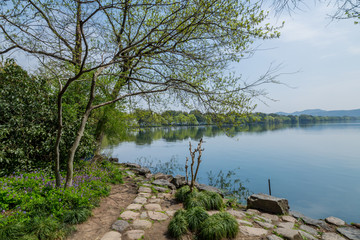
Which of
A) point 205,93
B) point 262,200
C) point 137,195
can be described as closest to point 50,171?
point 137,195

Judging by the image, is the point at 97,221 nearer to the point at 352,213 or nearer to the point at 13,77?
the point at 13,77

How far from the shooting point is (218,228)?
3059mm

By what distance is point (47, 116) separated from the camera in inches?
251

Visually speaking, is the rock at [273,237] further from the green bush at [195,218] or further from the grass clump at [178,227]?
the grass clump at [178,227]

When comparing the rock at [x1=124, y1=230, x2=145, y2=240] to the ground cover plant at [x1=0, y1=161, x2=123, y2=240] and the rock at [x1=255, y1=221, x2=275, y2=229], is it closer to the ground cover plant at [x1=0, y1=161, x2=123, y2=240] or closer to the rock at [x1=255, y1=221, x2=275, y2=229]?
the ground cover plant at [x1=0, y1=161, x2=123, y2=240]

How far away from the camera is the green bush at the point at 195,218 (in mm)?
3371

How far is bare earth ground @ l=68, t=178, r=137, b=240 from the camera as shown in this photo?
3.27m

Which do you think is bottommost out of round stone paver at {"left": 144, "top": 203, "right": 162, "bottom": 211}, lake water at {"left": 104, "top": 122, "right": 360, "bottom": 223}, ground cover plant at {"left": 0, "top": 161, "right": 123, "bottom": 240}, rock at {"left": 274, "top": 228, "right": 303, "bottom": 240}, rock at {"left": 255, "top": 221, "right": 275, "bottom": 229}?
lake water at {"left": 104, "top": 122, "right": 360, "bottom": 223}

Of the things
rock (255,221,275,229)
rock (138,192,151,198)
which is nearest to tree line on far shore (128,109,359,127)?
rock (255,221,275,229)

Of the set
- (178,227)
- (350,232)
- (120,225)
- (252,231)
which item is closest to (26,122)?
(120,225)

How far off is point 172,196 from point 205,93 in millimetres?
3092

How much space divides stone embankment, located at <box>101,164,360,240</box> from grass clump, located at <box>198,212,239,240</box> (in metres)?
0.19

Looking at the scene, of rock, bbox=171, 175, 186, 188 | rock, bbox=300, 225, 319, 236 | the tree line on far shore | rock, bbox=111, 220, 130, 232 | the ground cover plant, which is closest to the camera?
the ground cover plant

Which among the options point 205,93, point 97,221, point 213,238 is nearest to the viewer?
point 213,238
